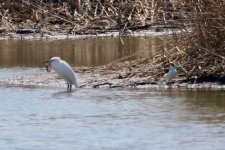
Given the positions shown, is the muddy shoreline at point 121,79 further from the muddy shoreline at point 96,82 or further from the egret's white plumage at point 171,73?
the egret's white plumage at point 171,73

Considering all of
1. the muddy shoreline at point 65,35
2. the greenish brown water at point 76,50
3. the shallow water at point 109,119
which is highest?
the muddy shoreline at point 65,35

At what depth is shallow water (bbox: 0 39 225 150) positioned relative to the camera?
1091 cm

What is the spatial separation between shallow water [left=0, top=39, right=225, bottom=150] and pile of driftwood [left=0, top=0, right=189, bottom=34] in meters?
9.21

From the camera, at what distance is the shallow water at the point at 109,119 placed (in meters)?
10.9

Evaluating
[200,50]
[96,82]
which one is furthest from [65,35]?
[200,50]

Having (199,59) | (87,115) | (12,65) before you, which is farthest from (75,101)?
(12,65)

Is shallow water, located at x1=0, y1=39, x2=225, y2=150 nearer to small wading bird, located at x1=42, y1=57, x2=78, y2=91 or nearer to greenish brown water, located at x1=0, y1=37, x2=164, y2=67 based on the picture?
small wading bird, located at x1=42, y1=57, x2=78, y2=91

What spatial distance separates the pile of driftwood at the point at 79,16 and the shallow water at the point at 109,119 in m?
9.21

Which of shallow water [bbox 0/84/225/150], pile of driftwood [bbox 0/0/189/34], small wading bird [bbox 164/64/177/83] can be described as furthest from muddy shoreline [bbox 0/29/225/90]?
pile of driftwood [bbox 0/0/189/34]

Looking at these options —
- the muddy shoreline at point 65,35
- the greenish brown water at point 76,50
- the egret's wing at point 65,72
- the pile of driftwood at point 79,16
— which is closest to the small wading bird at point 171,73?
the egret's wing at point 65,72

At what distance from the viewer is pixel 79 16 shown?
26.5 meters

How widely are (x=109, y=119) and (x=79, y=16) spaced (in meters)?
14.2

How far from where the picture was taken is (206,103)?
1378 centimetres

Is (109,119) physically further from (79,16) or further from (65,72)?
(79,16)
